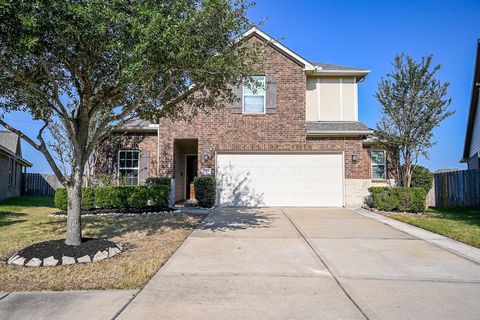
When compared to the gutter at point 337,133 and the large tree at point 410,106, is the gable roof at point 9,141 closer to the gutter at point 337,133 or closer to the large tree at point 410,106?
the gutter at point 337,133

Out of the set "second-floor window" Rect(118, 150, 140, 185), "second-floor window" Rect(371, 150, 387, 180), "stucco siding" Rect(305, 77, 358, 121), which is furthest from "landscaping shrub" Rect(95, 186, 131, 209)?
"second-floor window" Rect(371, 150, 387, 180)

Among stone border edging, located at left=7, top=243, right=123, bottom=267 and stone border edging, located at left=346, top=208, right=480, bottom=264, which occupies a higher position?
stone border edging, located at left=7, top=243, right=123, bottom=267

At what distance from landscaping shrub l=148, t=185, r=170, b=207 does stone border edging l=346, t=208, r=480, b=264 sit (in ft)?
23.4

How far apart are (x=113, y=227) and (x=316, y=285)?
614 cm

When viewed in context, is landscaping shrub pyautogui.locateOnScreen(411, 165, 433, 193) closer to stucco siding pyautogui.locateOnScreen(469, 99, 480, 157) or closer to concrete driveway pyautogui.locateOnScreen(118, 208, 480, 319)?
stucco siding pyautogui.locateOnScreen(469, 99, 480, 157)

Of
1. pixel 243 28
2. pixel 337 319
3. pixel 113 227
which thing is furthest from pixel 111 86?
pixel 337 319

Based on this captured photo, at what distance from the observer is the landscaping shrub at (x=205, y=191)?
13.5 metres

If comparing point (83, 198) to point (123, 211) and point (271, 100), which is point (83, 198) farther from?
point (271, 100)

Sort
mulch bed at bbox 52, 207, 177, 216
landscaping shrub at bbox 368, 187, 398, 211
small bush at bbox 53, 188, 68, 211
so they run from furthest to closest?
landscaping shrub at bbox 368, 187, 398, 211, small bush at bbox 53, 188, 68, 211, mulch bed at bbox 52, 207, 177, 216

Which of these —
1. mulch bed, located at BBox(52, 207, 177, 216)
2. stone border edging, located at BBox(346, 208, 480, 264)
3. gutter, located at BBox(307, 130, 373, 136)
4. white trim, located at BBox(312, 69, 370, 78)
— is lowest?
stone border edging, located at BBox(346, 208, 480, 264)

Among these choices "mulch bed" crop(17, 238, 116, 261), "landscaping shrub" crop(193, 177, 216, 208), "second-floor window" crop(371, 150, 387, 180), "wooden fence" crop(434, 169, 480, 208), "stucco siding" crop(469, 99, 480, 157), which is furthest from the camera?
"stucco siding" crop(469, 99, 480, 157)

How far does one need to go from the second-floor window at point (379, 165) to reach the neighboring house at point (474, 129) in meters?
5.79

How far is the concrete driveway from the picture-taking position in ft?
12.1

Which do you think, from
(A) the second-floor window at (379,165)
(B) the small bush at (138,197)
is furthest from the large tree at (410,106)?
(B) the small bush at (138,197)
